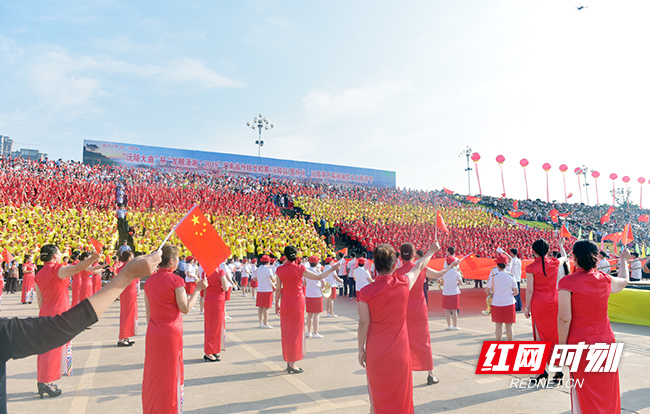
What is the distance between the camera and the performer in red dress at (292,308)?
18.5ft

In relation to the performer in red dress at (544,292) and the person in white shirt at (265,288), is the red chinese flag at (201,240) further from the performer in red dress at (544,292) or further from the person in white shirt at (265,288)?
the person in white shirt at (265,288)

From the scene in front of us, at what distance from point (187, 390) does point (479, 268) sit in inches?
416

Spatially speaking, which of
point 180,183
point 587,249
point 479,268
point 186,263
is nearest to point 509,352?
point 587,249

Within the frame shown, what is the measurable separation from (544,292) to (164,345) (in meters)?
4.68

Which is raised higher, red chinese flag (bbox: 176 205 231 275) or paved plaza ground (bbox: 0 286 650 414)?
red chinese flag (bbox: 176 205 231 275)

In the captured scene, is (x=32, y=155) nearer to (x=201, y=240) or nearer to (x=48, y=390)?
(x=48, y=390)

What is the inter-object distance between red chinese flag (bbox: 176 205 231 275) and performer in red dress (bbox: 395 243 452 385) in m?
2.21

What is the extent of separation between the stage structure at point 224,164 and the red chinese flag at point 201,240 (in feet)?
102

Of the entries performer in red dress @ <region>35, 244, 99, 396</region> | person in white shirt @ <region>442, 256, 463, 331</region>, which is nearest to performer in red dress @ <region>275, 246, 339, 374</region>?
performer in red dress @ <region>35, 244, 99, 396</region>

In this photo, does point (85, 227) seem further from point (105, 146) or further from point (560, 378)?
point (560, 378)

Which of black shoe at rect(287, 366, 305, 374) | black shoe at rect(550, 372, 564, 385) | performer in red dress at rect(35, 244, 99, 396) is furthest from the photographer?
black shoe at rect(287, 366, 305, 374)

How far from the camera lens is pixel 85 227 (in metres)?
17.6

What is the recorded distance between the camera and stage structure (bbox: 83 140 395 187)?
31.3m

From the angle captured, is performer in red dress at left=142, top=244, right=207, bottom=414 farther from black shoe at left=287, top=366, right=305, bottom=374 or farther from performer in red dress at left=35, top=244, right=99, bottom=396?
black shoe at left=287, top=366, right=305, bottom=374
